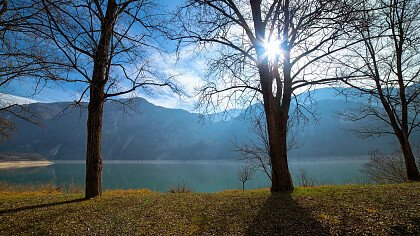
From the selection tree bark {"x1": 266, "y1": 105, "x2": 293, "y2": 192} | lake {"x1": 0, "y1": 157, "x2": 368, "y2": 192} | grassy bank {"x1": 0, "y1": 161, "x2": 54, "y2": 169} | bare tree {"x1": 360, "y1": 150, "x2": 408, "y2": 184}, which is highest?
tree bark {"x1": 266, "y1": 105, "x2": 293, "y2": 192}

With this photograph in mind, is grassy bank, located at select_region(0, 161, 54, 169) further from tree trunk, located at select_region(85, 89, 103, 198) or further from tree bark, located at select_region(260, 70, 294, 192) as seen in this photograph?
tree bark, located at select_region(260, 70, 294, 192)

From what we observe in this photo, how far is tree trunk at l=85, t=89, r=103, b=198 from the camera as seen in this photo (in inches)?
354

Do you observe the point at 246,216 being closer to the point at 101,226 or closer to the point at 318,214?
the point at 318,214

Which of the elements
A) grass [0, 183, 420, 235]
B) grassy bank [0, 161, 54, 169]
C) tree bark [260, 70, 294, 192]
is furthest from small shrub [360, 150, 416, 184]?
grassy bank [0, 161, 54, 169]

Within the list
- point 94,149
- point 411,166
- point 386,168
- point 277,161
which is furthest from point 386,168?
point 94,149

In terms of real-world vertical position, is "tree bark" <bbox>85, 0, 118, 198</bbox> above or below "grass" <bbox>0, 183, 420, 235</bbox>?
above

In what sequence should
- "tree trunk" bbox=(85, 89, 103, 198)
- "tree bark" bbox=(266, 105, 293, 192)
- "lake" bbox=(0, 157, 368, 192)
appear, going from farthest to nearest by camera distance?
"lake" bbox=(0, 157, 368, 192)
"tree bark" bbox=(266, 105, 293, 192)
"tree trunk" bbox=(85, 89, 103, 198)

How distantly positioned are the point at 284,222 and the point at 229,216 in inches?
48.5

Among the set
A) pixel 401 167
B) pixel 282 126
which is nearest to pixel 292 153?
pixel 401 167

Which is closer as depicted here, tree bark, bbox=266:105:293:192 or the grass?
the grass

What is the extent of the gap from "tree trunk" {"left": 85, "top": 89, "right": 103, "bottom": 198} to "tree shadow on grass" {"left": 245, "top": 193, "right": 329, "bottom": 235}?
18.7 feet

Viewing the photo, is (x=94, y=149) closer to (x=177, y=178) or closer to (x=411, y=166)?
(x=411, y=166)

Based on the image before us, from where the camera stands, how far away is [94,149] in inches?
357

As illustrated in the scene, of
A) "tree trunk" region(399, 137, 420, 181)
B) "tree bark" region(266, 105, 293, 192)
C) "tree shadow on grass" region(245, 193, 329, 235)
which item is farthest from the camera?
"tree trunk" region(399, 137, 420, 181)
